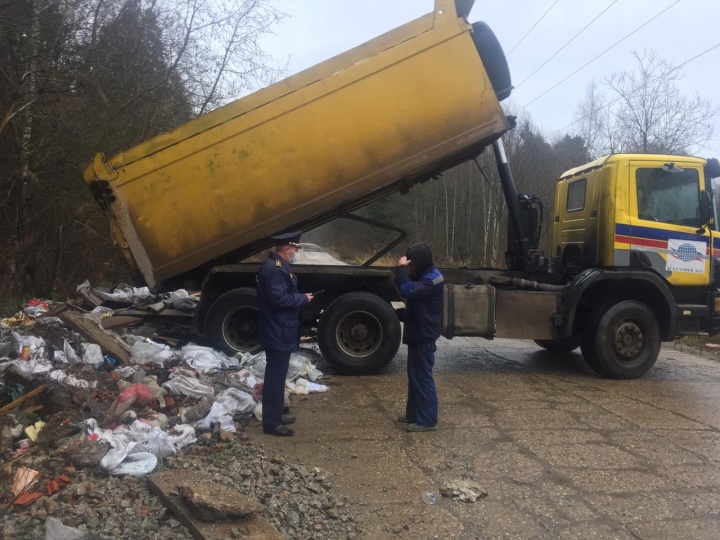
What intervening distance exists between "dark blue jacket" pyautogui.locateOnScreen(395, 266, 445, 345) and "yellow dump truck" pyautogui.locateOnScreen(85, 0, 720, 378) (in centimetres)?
189

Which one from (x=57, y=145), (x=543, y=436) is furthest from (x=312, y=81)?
(x=57, y=145)

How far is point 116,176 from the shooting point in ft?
21.3

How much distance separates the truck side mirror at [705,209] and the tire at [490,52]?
2.89m

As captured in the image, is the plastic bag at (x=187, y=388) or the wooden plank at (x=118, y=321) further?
the wooden plank at (x=118, y=321)

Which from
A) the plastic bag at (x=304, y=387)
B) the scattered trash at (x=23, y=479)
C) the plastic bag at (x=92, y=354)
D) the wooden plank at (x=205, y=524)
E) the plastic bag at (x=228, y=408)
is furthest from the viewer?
the plastic bag at (x=304, y=387)

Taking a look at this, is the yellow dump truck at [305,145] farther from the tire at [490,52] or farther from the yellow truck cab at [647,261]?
the yellow truck cab at [647,261]

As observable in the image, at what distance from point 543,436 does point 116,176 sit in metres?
5.06

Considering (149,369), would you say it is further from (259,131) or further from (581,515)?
(581,515)

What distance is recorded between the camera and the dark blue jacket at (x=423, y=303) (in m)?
5.20

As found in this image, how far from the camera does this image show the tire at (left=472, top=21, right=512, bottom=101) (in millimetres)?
6785

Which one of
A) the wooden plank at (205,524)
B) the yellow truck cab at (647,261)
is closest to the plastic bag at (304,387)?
the wooden plank at (205,524)

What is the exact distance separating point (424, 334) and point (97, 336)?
3.49 metres

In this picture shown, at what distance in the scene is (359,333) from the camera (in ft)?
24.2

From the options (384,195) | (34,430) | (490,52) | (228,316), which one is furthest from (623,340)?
(34,430)
